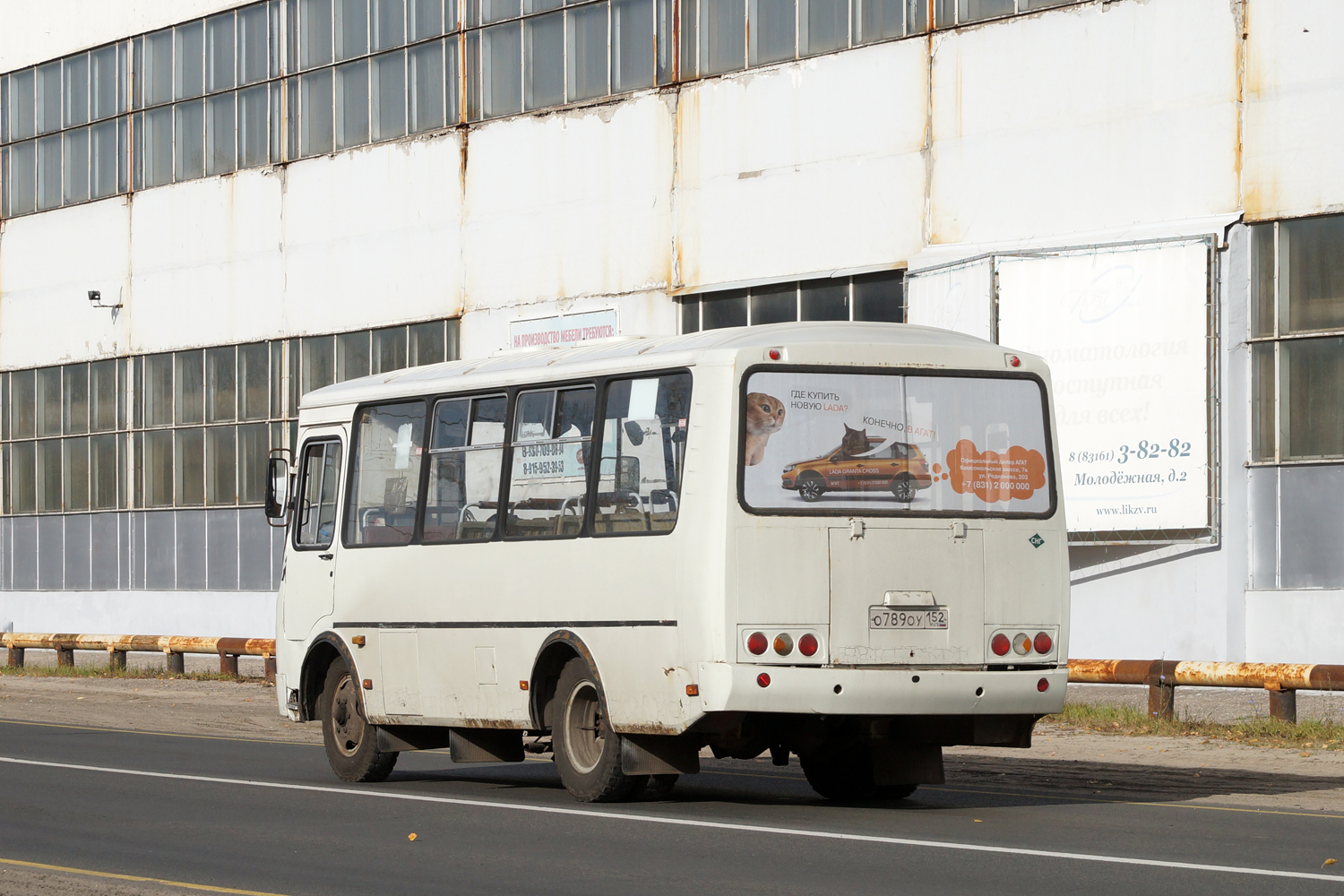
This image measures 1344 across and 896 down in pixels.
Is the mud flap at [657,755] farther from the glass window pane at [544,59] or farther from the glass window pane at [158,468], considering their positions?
the glass window pane at [158,468]

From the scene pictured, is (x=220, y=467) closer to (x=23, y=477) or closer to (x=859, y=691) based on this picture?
(x=23, y=477)

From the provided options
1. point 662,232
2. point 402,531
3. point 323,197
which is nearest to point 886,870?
→ point 402,531

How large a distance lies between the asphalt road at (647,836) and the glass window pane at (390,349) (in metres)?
18.0

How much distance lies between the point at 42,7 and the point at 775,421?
3384cm

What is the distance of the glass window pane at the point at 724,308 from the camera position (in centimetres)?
2880

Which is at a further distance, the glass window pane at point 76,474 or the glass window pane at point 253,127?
the glass window pane at point 76,474

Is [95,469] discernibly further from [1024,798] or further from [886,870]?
[886,870]

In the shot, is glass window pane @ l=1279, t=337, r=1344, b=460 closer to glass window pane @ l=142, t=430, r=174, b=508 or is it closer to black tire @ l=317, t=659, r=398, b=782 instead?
black tire @ l=317, t=659, r=398, b=782

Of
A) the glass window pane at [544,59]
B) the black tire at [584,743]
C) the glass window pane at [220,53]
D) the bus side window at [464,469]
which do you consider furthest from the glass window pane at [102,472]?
the black tire at [584,743]

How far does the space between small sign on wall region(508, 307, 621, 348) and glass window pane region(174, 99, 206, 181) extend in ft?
31.9

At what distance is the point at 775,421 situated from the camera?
13.0 meters

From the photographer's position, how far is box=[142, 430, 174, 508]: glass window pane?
40.2 meters

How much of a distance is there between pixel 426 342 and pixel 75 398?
11.5 metres

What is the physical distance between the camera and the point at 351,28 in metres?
35.9
